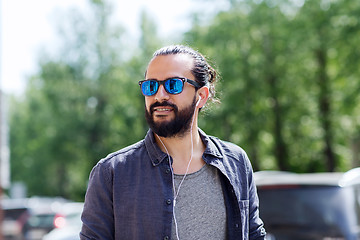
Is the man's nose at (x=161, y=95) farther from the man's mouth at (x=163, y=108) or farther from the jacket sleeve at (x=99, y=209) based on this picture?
the jacket sleeve at (x=99, y=209)

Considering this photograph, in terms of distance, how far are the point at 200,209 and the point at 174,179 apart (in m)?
0.18

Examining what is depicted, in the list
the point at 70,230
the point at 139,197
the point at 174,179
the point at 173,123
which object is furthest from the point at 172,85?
the point at 70,230

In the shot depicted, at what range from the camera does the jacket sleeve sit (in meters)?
2.38

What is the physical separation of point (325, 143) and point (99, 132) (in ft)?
60.6

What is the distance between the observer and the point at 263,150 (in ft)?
98.5

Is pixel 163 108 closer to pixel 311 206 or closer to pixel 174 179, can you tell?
pixel 174 179

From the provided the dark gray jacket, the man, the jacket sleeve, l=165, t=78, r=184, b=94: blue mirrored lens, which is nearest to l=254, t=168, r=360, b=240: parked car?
the man

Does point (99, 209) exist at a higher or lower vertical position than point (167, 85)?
lower

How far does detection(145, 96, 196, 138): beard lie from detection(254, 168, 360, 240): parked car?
316 cm

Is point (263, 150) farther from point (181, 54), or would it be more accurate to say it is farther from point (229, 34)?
point (181, 54)

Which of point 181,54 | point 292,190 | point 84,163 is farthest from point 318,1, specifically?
point 84,163

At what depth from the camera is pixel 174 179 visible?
2555 millimetres

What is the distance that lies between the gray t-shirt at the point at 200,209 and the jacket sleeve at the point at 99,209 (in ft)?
0.95

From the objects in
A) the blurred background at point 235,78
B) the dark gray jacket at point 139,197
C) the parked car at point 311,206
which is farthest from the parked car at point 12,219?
the dark gray jacket at point 139,197
